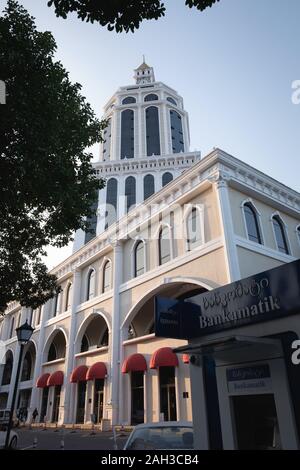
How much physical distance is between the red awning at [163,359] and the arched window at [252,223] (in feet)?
24.4

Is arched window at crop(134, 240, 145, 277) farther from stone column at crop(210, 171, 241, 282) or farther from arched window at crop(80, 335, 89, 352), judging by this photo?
arched window at crop(80, 335, 89, 352)

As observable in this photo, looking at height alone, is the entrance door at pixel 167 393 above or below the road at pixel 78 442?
above

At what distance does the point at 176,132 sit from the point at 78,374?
54.8 m

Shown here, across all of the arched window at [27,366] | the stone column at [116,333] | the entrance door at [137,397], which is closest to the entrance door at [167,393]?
the entrance door at [137,397]

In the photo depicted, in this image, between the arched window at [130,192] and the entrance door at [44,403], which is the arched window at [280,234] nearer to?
→ the entrance door at [44,403]

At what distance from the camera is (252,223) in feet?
59.7

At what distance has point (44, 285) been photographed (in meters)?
13.1

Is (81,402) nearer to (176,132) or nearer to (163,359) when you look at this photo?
(163,359)

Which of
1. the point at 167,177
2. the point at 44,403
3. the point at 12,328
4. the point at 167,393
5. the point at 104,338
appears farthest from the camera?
the point at 167,177

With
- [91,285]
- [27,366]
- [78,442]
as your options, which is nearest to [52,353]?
[27,366]

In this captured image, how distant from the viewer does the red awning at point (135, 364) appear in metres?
18.9

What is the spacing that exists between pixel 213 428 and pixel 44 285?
28.7 feet

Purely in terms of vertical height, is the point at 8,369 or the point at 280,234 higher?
the point at 280,234
